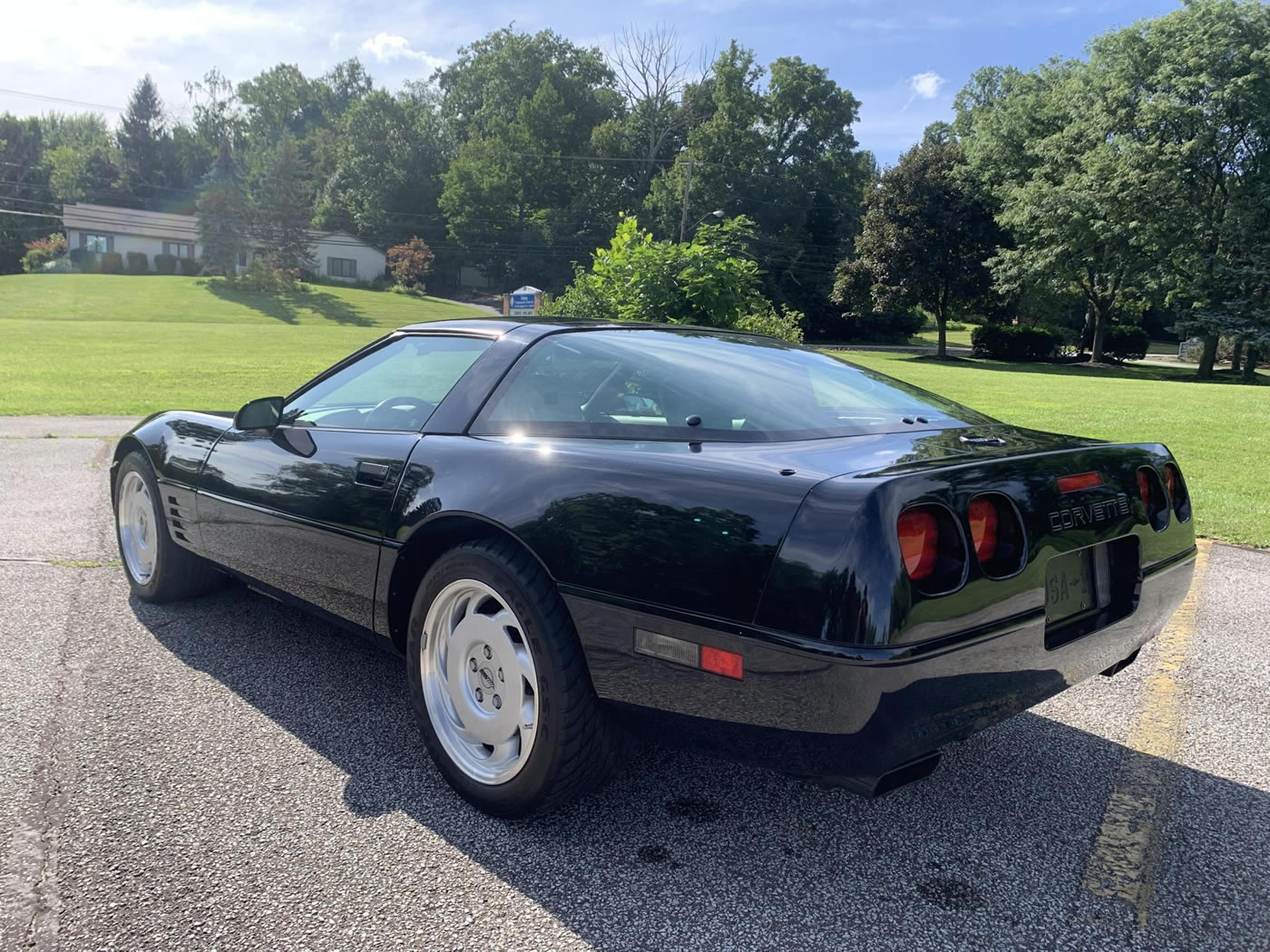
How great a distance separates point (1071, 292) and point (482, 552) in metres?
46.9

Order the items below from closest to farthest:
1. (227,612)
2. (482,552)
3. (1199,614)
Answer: (482,552)
(227,612)
(1199,614)

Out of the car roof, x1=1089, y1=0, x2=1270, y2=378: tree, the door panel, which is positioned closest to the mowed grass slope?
the door panel

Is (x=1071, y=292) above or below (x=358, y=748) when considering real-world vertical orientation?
above

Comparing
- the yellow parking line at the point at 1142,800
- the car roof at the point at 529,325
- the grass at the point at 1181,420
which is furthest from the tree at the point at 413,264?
the yellow parking line at the point at 1142,800

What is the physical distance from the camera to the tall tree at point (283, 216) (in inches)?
2184

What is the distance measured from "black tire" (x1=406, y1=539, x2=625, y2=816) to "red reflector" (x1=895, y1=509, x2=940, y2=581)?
82cm

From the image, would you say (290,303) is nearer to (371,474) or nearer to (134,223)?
(134,223)

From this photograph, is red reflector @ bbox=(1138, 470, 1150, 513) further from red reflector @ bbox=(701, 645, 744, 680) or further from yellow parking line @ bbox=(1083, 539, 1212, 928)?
red reflector @ bbox=(701, 645, 744, 680)

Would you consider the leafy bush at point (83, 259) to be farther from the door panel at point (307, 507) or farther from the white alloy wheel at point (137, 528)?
the door panel at point (307, 507)

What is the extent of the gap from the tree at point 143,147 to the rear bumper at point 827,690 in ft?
314

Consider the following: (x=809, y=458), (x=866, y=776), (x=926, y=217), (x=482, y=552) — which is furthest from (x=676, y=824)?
(x=926, y=217)

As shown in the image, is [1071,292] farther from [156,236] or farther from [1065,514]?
[156,236]

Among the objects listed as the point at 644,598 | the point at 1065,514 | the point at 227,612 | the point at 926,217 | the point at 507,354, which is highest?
the point at 926,217

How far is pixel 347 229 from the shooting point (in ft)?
236
